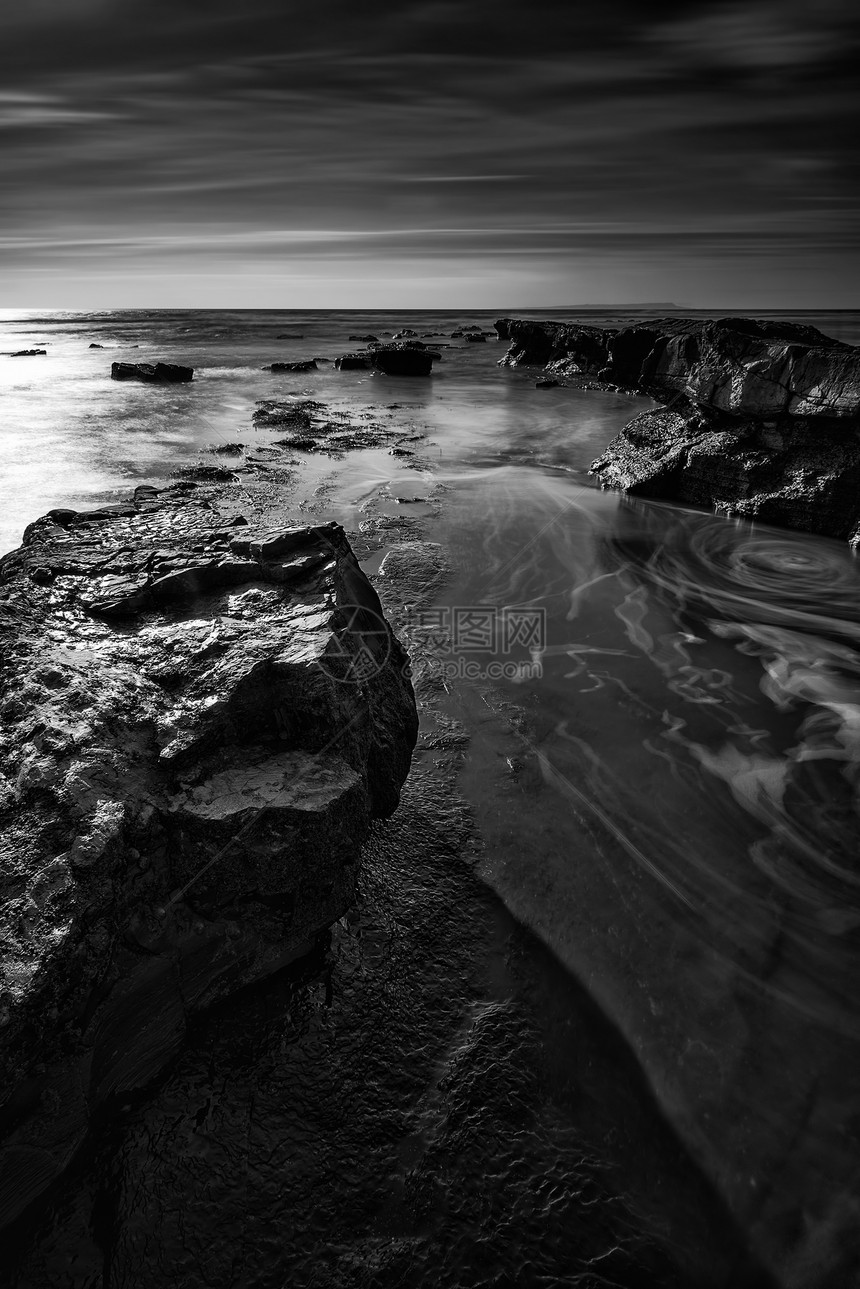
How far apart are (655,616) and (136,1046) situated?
625cm

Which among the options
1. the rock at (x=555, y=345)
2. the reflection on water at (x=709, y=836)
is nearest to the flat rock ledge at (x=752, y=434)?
the reflection on water at (x=709, y=836)

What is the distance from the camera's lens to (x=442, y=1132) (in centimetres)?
268

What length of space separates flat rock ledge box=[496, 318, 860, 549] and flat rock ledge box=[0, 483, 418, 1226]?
328 inches

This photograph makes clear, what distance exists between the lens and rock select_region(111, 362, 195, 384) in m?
26.0

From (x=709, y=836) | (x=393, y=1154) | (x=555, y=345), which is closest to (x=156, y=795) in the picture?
(x=393, y=1154)

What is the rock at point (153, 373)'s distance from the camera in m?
26.0

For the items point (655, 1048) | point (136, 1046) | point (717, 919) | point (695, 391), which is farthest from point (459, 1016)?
point (695, 391)

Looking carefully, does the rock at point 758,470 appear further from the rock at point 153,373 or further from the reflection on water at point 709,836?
the rock at point 153,373

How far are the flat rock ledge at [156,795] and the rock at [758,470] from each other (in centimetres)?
828

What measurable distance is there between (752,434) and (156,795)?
1076cm

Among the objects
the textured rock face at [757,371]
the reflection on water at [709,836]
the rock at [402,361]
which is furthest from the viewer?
the rock at [402,361]

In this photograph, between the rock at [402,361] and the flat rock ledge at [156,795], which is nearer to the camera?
the flat rock ledge at [156,795]

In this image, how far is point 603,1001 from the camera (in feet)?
10.8

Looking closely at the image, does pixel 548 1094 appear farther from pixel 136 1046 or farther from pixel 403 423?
pixel 403 423
